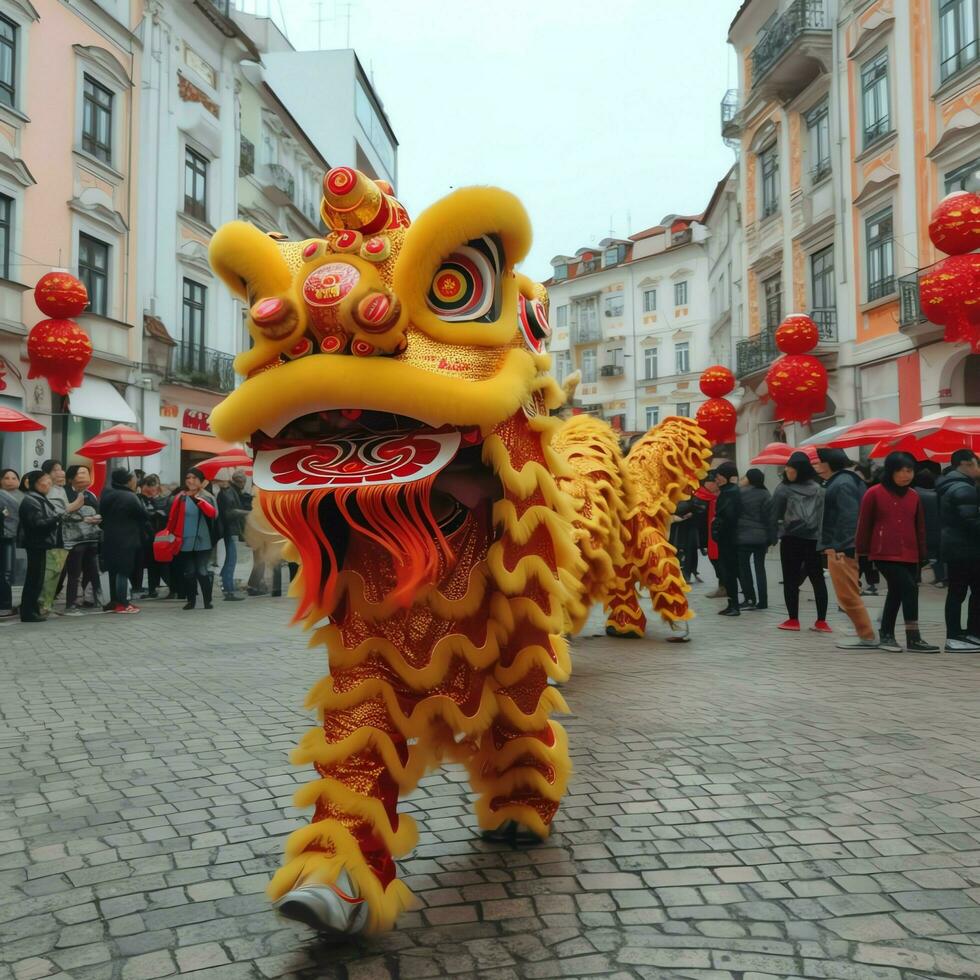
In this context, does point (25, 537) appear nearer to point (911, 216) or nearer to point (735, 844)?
point (735, 844)

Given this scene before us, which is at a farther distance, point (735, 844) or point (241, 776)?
point (241, 776)

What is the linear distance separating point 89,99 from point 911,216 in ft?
52.9

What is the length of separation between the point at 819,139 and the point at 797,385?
405 inches

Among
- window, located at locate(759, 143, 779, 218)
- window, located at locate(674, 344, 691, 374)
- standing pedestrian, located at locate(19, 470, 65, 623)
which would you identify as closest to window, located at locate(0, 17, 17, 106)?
standing pedestrian, located at locate(19, 470, 65, 623)

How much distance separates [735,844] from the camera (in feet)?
10.3

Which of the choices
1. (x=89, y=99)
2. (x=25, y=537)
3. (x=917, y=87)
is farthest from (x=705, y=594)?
(x=89, y=99)

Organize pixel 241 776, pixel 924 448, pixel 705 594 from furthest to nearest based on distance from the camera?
pixel 705 594, pixel 924 448, pixel 241 776

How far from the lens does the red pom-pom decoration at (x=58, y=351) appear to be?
42.8ft

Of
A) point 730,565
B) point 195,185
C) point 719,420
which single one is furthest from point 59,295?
point 719,420

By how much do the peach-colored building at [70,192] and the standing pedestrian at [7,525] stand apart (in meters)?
6.29

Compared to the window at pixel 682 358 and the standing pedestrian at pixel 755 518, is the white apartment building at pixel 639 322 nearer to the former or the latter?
the window at pixel 682 358

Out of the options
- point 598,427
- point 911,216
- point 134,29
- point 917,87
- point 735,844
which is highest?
point 134,29

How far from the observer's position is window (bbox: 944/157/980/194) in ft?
51.8

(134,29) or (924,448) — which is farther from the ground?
(134,29)
